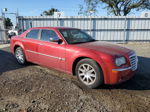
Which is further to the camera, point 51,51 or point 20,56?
point 20,56

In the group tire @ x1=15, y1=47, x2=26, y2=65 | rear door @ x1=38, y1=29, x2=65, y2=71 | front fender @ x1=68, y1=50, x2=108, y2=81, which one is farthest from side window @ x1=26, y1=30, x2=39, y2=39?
front fender @ x1=68, y1=50, x2=108, y2=81

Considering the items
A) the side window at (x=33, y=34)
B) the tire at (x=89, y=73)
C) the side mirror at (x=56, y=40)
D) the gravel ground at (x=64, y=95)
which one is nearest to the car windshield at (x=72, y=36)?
the side mirror at (x=56, y=40)

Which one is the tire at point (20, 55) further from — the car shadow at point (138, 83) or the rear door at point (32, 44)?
the car shadow at point (138, 83)

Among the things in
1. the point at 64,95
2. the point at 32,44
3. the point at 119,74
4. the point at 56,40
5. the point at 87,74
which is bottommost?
the point at 64,95

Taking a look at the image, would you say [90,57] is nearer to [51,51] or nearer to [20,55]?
[51,51]

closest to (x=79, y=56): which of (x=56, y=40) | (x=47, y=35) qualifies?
(x=56, y=40)

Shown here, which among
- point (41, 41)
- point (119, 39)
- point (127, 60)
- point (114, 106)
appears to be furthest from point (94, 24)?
point (114, 106)

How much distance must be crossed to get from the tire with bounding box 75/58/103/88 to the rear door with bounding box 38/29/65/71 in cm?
61

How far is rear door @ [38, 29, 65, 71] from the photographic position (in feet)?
12.3

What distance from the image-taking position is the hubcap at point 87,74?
3.26 m

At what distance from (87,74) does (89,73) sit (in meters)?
0.07

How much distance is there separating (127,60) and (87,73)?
104 centimetres

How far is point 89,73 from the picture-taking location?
331 centimetres

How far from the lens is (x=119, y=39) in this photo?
1143 cm
